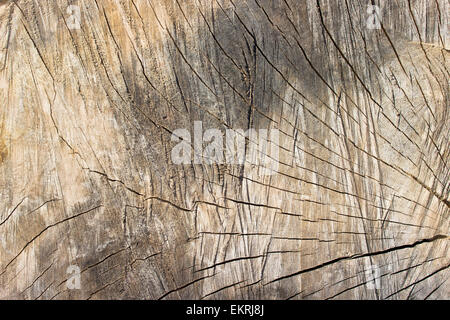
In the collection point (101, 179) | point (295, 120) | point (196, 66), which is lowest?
point (101, 179)

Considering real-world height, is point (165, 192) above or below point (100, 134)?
below

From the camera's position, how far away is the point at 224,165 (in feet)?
5.35

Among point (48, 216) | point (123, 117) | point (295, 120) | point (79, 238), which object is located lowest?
point (79, 238)

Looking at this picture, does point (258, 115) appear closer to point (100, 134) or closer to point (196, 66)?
point (196, 66)

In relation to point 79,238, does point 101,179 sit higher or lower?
higher

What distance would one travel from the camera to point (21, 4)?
1683 millimetres

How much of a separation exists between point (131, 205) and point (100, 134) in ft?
1.10

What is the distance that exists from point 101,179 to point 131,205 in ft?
0.57

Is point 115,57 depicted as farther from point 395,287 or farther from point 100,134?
point 395,287

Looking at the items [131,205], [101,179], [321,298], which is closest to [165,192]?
[131,205]

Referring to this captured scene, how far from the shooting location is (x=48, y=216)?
1686mm

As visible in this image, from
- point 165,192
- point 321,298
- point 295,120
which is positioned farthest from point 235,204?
point 321,298

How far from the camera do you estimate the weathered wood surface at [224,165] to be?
5.28 feet

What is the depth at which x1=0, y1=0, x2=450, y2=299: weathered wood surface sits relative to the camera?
1608mm
